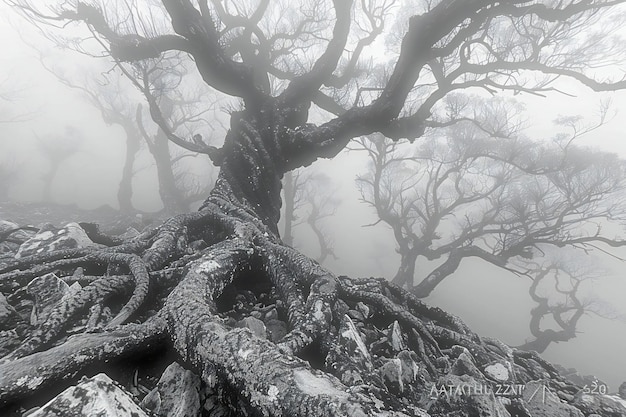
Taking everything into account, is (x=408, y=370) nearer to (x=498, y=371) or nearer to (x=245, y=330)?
(x=498, y=371)

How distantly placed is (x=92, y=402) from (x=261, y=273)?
79.6 inches

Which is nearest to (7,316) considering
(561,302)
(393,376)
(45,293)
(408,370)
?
(45,293)

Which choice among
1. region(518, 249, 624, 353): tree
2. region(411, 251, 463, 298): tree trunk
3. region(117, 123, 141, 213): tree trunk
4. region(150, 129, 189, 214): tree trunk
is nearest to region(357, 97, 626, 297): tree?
region(411, 251, 463, 298): tree trunk

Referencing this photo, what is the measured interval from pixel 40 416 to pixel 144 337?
2.15 feet

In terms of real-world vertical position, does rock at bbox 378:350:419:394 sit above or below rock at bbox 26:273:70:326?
above

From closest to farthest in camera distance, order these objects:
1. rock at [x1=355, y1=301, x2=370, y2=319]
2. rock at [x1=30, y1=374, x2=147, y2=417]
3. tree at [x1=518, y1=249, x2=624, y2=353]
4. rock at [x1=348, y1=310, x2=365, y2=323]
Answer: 1. rock at [x1=30, y1=374, x2=147, y2=417]
2. rock at [x1=348, y1=310, x2=365, y2=323]
3. rock at [x1=355, y1=301, x2=370, y2=319]
4. tree at [x1=518, y1=249, x2=624, y2=353]

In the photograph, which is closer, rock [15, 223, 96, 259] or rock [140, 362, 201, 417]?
rock [140, 362, 201, 417]

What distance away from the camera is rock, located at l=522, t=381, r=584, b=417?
1893 mm

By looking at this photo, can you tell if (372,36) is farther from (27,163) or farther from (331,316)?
(27,163)

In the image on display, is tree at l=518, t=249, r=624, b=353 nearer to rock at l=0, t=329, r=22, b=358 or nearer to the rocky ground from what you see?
the rocky ground

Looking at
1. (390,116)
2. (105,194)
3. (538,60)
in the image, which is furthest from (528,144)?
(105,194)

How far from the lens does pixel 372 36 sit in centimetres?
823

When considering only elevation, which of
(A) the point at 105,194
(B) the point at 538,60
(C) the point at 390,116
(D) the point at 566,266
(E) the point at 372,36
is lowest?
(A) the point at 105,194

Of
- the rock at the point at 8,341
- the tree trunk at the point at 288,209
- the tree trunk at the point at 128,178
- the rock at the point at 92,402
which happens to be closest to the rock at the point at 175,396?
the rock at the point at 92,402
